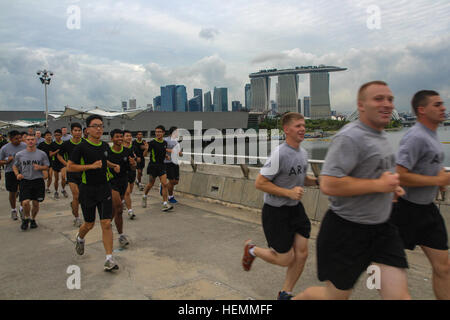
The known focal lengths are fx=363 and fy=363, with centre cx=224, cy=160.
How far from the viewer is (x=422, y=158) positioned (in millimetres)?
3266

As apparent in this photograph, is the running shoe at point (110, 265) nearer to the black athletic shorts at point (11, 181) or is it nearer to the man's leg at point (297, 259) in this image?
the man's leg at point (297, 259)

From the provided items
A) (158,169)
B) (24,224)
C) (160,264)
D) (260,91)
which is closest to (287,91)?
(260,91)

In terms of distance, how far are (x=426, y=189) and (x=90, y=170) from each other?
168 inches

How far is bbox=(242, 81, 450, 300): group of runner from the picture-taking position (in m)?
2.53

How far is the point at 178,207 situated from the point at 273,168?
19.3 feet

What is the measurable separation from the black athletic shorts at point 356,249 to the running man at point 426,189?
0.76 metres

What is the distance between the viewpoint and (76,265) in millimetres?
5207

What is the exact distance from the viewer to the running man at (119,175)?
6.12 m

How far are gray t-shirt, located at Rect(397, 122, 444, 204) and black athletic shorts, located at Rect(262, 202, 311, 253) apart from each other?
105 cm

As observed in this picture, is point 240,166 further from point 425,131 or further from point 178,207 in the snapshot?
point 425,131

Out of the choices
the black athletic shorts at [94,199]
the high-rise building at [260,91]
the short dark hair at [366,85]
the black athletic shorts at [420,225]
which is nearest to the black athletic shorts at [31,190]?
the black athletic shorts at [94,199]

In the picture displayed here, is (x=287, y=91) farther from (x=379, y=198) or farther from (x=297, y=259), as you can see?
(x=379, y=198)

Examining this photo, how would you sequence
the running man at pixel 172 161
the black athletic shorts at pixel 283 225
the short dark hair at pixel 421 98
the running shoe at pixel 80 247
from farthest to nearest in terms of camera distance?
the running man at pixel 172 161, the running shoe at pixel 80 247, the black athletic shorts at pixel 283 225, the short dark hair at pixel 421 98

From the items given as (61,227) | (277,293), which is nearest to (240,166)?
(61,227)
